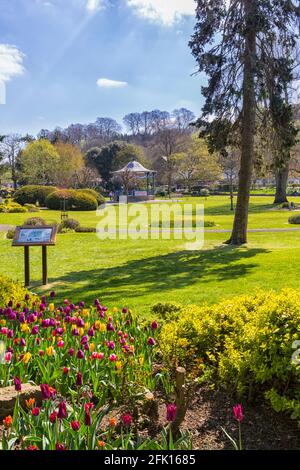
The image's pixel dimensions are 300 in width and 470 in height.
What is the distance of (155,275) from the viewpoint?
36.6 ft

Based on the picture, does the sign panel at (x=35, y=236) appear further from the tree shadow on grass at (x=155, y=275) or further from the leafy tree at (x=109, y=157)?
the leafy tree at (x=109, y=157)

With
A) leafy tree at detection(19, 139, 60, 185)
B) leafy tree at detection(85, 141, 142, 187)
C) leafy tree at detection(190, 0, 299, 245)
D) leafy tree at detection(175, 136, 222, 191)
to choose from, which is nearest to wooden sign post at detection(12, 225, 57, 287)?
leafy tree at detection(190, 0, 299, 245)

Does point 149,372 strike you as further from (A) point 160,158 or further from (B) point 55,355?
(A) point 160,158

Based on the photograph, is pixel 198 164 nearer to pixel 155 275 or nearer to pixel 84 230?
pixel 84 230

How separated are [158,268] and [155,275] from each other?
3.36 ft

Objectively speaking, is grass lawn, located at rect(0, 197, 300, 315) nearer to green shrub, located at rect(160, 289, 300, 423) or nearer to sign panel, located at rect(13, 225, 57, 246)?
sign panel, located at rect(13, 225, 57, 246)

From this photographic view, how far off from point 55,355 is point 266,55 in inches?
547

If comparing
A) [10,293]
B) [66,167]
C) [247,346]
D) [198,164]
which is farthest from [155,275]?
[66,167]

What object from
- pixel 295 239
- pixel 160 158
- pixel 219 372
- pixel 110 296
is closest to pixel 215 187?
pixel 160 158

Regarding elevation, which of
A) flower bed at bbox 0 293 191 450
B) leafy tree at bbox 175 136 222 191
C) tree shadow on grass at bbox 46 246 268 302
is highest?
leafy tree at bbox 175 136 222 191

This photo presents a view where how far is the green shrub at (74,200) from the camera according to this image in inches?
1474

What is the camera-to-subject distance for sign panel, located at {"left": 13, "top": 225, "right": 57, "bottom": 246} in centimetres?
907

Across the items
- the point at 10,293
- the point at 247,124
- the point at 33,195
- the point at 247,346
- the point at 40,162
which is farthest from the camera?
the point at 40,162

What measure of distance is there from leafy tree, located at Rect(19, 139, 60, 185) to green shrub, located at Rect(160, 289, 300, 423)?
55.2 metres
